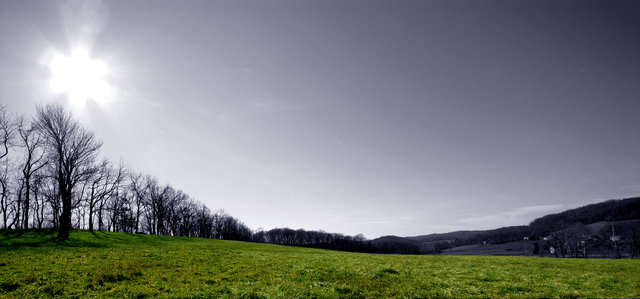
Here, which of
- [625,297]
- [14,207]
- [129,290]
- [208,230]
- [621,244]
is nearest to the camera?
[129,290]

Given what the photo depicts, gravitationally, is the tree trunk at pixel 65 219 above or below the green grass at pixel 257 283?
above

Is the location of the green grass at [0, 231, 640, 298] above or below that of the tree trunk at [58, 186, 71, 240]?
below

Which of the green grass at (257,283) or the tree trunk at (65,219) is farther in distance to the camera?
the tree trunk at (65,219)

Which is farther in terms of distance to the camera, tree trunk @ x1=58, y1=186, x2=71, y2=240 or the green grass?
tree trunk @ x1=58, y1=186, x2=71, y2=240

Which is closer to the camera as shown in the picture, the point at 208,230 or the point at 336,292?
the point at 336,292

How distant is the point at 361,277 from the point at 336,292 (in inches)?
146

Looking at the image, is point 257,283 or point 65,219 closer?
point 257,283

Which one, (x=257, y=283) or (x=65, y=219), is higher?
(x=65, y=219)

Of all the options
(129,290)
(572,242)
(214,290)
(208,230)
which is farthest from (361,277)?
(572,242)

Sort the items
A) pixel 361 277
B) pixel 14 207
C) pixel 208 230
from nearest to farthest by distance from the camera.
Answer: pixel 361 277, pixel 14 207, pixel 208 230

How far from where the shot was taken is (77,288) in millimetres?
11320

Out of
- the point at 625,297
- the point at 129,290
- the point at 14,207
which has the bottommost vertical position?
the point at 625,297

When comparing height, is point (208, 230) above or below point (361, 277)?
below

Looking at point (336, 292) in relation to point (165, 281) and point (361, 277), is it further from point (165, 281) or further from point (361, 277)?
point (165, 281)
